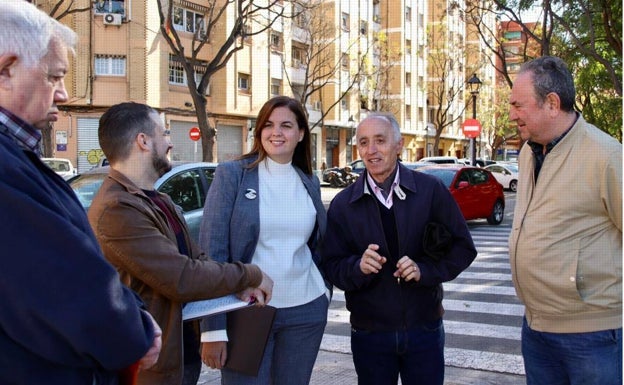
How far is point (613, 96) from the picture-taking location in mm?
23156

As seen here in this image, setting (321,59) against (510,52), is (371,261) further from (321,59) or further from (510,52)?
(321,59)

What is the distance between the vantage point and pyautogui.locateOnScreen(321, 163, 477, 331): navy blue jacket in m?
2.92

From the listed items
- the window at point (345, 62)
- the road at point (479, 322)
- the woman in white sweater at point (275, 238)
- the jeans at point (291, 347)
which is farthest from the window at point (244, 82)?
the jeans at point (291, 347)

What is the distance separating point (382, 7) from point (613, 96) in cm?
3064

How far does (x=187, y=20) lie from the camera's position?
31.7 metres

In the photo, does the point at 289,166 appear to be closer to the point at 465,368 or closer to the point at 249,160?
the point at 249,160

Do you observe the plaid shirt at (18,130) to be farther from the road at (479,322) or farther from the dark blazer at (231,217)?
the road at (479,322)

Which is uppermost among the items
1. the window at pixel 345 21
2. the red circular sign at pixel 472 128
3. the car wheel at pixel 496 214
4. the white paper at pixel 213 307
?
the window at pixel 345 21

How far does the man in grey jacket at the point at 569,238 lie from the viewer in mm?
2473

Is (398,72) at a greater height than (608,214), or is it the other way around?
(398,72)

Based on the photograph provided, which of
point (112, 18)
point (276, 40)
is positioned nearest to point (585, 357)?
point (112, 18)

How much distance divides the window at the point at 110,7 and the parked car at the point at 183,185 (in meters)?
23.5

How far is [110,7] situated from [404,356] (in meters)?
29.4

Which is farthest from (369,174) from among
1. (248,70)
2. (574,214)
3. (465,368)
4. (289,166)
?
(248,70)
